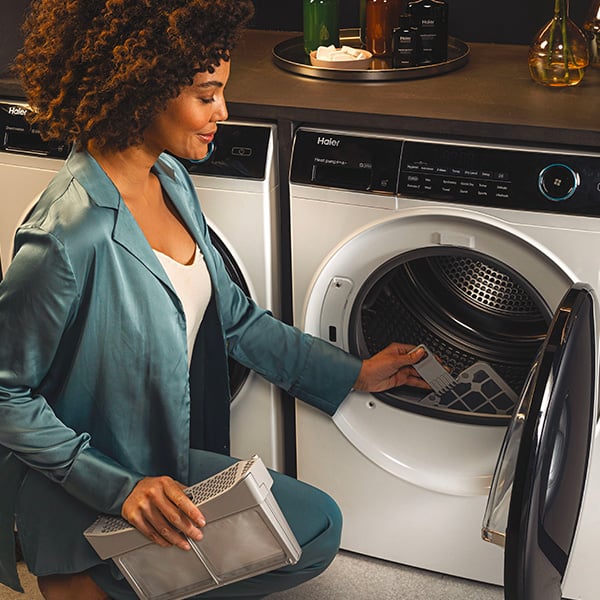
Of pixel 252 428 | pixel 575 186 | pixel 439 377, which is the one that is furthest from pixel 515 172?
pixel 252 428

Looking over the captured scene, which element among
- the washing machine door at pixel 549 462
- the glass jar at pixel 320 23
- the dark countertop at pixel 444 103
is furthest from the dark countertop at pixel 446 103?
the washing machine door at pixel 549 462

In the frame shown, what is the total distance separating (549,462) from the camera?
1.32 meters

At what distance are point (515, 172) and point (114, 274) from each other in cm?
72

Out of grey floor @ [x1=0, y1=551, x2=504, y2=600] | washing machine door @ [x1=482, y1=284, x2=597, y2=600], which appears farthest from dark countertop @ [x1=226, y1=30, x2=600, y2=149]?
grey floor @ [x1=0, y1=551, x2=504, y2=600]

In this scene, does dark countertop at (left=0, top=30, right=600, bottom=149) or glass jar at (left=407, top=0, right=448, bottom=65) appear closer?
dark countertop at (left=0, top=30, right=600, bottom=149)

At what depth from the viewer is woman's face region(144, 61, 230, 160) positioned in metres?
1.56

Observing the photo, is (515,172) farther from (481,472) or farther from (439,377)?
(481,472)

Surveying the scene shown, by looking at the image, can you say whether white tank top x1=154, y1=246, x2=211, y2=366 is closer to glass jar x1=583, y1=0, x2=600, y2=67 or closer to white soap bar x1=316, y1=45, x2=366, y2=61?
white soap bar x1=316, y1=45, x2=366, y2=61

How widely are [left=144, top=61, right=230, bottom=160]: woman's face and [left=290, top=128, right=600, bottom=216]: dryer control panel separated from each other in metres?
0.32

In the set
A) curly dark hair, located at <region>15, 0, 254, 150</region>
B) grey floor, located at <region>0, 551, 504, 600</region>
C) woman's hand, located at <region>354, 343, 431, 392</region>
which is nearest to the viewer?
curly dark hair, located at <region>15, 0, 254, 150</region>

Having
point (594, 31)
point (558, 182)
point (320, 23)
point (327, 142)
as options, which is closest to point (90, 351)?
point (327, 142)

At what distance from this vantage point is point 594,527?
77.4 inches

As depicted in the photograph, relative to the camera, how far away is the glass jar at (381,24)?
85.0 inches

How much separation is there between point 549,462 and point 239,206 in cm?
→ 89
